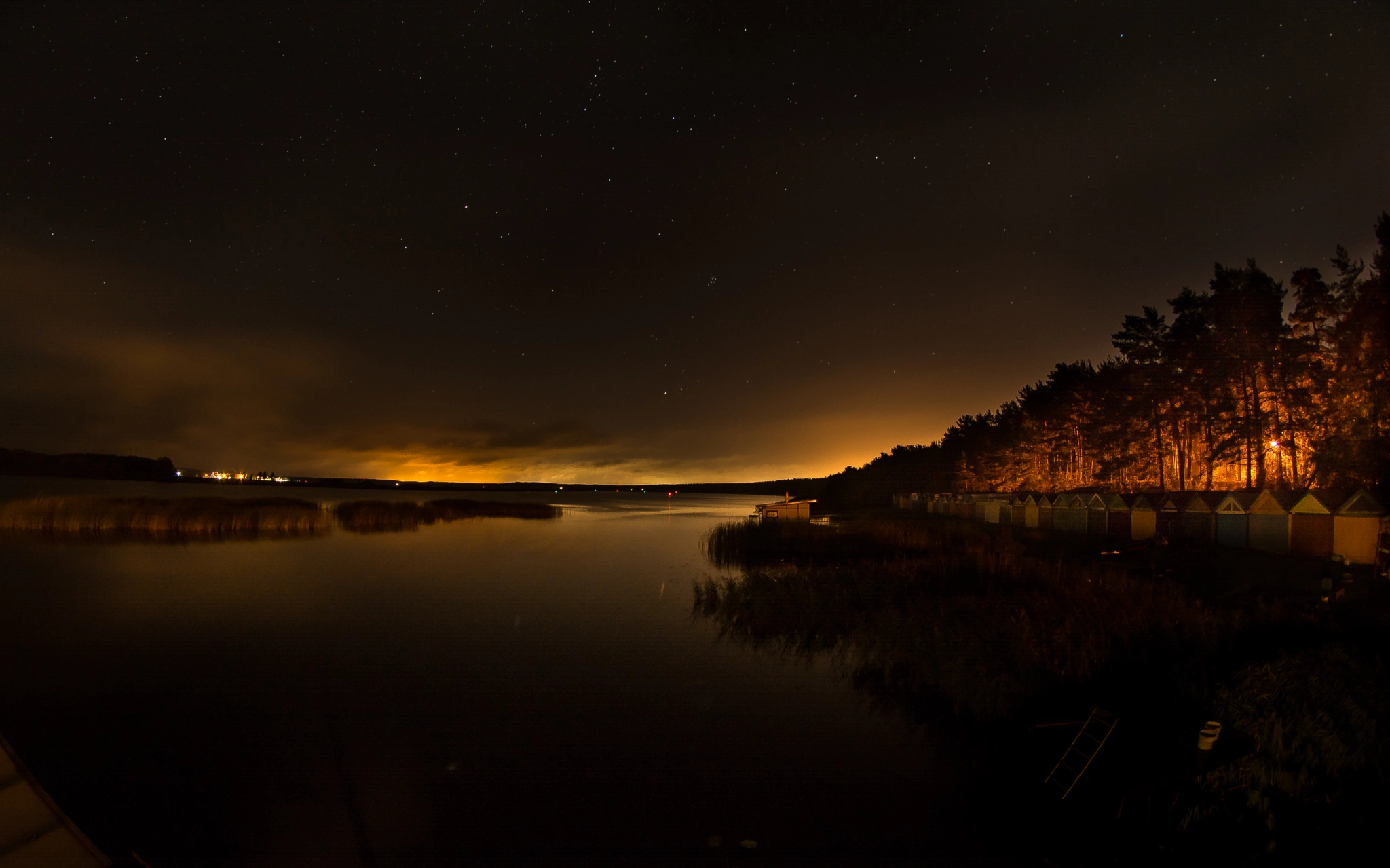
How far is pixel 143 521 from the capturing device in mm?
38938

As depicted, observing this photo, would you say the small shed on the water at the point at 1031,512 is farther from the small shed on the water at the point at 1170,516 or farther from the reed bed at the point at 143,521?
the reed bed at the point at 143,521

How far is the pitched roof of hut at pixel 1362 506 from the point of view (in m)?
19.7

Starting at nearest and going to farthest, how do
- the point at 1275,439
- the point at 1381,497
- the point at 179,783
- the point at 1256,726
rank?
the point at 1256,726
the point at 179,783
the point at 1381,497
the point at 1275,439

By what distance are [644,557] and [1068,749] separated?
30111 millimetres

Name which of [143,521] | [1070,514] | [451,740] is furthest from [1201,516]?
[143,521]

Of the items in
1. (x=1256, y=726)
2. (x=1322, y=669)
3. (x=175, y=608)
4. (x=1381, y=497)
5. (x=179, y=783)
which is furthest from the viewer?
(x=1381, y=497)

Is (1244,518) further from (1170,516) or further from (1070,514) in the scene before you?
(1070,514)

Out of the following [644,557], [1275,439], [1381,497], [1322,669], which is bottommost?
[644,557]

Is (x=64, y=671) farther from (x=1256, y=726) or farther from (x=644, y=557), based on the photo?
(x=644, y=557)

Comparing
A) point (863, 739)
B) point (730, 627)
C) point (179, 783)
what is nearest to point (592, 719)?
point (863, 739)

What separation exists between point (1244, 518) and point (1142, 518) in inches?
275

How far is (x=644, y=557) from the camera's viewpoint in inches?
1442

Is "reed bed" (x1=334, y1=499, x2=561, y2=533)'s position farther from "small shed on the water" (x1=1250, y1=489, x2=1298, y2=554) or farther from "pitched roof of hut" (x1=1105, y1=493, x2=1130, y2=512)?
"small shed on the water" (x1=1250, y1=489, x2=1298, y2=554)

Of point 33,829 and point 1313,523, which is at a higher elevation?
point 1313,523
